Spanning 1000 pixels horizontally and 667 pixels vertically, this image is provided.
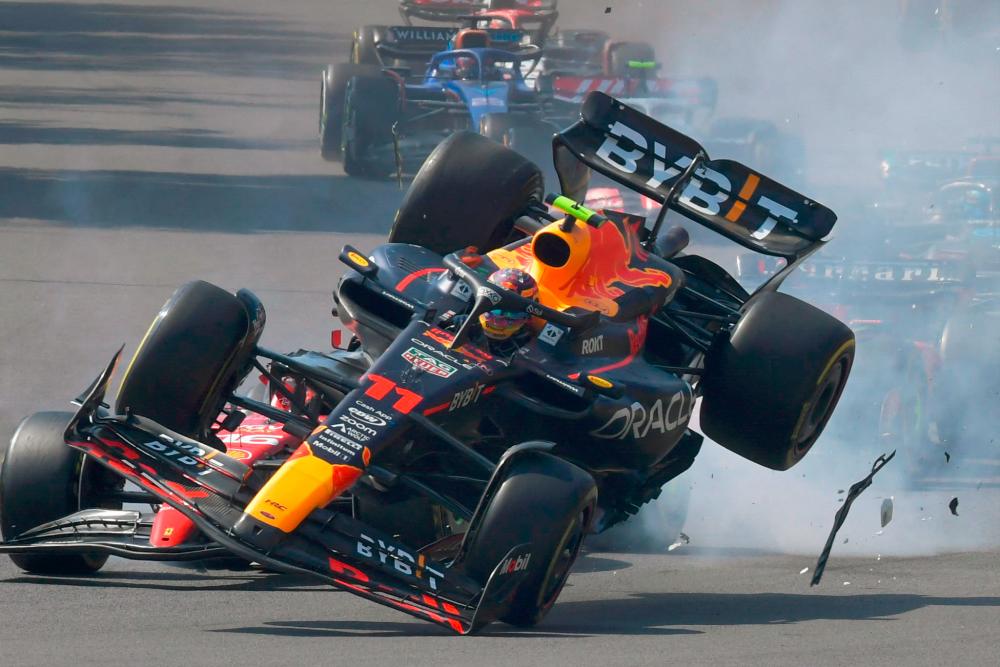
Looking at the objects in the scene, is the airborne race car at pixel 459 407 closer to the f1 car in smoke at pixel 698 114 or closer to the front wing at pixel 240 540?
the front wing at pixel 240 540

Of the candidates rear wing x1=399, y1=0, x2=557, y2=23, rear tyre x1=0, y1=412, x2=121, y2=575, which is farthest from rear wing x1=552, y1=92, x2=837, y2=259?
rear wing x1=399, y1=0, x2=557, y2=23

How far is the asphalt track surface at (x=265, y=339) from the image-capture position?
213 inches

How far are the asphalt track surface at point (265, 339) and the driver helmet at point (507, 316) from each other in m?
1.11

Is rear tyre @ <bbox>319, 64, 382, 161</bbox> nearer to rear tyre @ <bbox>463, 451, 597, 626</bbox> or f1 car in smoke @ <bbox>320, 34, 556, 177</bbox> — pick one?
f1 car in smoke @ <bbox>320, 34, 556, 177</bbox>

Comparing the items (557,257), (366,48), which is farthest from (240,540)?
(366,48)

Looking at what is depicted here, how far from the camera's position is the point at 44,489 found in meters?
6.62

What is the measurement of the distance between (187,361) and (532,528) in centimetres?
171

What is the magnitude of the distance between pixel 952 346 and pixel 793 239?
3168 millimetres

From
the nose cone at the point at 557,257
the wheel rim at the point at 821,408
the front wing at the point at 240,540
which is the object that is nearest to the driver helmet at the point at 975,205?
the wheel rim at the point at 821,408

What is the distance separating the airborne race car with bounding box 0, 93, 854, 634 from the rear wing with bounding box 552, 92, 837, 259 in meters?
0.01

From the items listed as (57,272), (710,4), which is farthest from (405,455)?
(710,4)

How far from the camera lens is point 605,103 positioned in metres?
8.34

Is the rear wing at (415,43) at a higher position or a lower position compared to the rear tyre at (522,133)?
lower

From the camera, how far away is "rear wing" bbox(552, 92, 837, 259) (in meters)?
8.00
